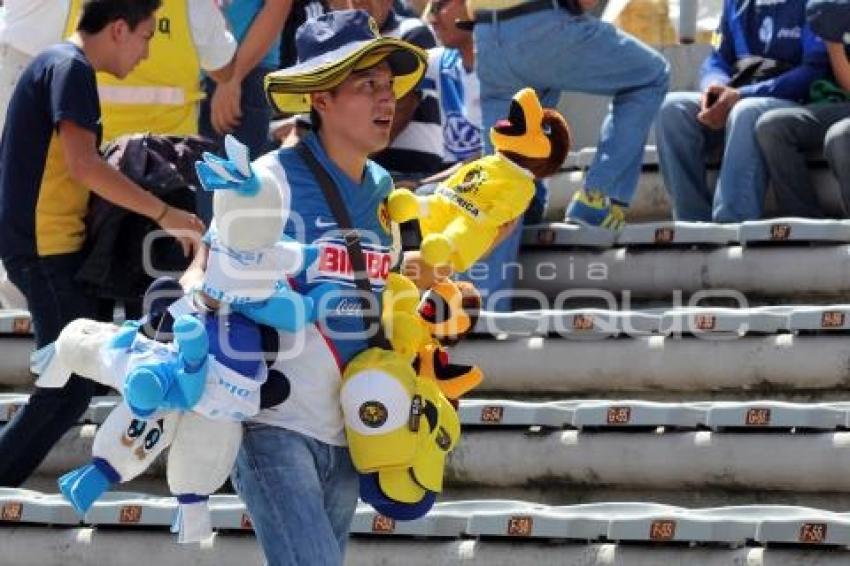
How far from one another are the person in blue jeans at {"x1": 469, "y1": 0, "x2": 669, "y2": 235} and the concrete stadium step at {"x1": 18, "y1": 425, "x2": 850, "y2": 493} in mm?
1374

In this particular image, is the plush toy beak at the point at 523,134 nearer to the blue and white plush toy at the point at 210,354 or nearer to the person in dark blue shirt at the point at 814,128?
the blue and white plush toy at the point at 210,354

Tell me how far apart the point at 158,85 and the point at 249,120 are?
539 mm

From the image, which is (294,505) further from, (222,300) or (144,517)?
(144,517)

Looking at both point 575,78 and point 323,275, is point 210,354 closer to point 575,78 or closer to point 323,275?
point 323,275

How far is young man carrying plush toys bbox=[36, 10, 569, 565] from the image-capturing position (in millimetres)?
4258

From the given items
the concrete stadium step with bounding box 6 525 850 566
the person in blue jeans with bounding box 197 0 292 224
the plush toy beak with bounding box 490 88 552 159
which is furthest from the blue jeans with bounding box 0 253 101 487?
the plush toy beak with bounding box 490 88 552 159

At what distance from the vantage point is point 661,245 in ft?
24.0

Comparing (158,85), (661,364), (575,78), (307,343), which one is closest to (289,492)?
(307,343)

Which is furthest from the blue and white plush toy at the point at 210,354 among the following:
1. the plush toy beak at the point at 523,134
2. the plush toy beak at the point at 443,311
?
the plush toy beak at the point at 523,134

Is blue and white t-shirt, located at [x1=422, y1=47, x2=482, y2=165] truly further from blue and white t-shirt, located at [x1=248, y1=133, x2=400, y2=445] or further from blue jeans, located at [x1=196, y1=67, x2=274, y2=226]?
blue and white t-shirt, located at [x1=248, y1=133, x2=400, y2=445]

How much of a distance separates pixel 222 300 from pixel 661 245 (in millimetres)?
3295

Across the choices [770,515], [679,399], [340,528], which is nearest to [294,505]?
[340,528]

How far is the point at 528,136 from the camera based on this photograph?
191 inches

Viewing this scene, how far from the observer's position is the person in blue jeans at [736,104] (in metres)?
7.30
